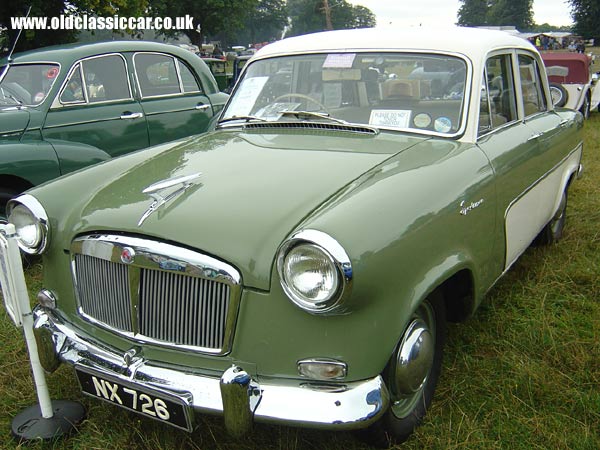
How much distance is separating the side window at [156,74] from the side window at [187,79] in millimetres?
78

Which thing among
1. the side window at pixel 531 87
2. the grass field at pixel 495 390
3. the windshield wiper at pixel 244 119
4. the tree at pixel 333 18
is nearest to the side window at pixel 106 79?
the grass field at pixel 495 390

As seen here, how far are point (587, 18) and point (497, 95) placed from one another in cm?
6401

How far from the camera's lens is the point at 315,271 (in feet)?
6.18

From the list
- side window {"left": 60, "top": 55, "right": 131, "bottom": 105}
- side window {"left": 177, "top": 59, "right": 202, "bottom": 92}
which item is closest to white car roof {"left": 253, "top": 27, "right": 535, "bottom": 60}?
side window {"left": 60, "top": 55, "right": 131, "bottom": 105}

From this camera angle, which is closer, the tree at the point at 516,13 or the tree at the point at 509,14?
the tree at the point at 516,13

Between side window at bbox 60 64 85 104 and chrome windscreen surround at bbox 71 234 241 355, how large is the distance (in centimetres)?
325

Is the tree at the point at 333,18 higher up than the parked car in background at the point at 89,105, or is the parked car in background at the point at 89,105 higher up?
the tree at the point at 333,18

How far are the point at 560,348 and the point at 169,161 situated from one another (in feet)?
7.09

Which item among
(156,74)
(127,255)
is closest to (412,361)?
(127,255)

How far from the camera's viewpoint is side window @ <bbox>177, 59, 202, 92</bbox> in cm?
625

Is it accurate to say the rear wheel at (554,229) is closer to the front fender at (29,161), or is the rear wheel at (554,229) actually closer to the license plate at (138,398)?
the license plate at (138,398)

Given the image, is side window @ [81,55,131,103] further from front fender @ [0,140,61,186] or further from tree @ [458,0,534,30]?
tree @ [458,0,534,30]

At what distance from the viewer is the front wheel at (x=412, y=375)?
83.8 inches

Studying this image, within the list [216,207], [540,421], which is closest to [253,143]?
[216,207]
